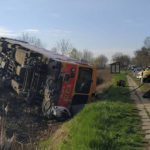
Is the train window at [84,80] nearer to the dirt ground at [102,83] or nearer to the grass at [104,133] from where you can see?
the grass at [104,133]

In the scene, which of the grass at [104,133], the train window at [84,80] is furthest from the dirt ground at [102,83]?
the grass at [104,133]

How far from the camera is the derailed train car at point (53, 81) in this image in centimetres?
754

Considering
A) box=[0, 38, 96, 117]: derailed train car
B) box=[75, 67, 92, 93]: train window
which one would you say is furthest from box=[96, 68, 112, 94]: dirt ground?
box=[0, 38, 96, 117]: derailed train car

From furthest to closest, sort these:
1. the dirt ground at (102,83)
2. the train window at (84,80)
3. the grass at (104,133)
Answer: the dirt ground at (102,83)
the train window at (84,80)
the grass at (104,133)

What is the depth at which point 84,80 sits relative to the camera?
851 centimetres

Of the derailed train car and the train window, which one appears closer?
the derailed train car

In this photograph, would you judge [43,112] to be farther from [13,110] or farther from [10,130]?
[10,130]

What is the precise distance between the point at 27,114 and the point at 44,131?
4.69 ft

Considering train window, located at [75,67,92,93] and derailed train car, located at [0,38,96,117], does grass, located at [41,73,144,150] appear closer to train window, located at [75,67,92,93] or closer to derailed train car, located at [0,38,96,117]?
derailed train car, located at [0,38,96,117]

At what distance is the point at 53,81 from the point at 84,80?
145cm

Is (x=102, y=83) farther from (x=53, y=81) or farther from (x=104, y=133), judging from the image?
(x=104, y=133)

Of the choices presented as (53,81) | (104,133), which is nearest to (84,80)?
(53,81)

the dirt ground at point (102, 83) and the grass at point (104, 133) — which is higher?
the dirt ground at point (102, 83)

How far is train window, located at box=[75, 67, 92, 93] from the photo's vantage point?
27.1 ft
